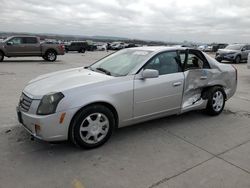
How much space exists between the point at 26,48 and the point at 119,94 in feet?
51.1

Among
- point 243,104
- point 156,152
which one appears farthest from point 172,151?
point 243,104

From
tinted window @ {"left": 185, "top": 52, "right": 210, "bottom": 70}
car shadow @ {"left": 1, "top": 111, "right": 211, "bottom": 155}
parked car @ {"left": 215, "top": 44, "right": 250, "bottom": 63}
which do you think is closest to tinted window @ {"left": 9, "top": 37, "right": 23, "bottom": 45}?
parked car @ {"left": 215, "top": 44, "right": 250, "bottom": 63}

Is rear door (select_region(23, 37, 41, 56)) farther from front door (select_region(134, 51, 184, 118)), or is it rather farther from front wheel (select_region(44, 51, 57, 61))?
front door (select_region(134, 51, 184, 118))

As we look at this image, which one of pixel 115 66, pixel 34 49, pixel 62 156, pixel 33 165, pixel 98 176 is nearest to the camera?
pixel 98 176

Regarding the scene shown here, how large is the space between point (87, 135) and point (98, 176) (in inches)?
31.6

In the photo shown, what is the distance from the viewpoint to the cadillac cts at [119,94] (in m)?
3.66

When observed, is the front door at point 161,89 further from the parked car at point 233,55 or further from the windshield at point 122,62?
the parked car at point 233,55

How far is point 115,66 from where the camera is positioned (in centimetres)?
478

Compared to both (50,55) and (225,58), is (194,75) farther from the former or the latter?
(225,58)

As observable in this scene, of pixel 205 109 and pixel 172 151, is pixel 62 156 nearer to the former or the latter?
pixel 172 151

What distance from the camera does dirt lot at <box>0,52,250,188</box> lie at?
3117 mm

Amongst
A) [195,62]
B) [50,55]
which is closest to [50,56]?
[50,55]

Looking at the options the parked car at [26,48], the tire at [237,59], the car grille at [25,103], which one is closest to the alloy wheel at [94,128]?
the car grille at [25,103]

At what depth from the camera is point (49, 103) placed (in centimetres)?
362
